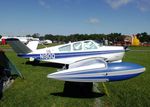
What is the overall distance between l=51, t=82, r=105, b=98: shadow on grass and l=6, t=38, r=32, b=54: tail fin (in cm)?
662

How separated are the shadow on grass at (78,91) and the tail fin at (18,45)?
662cm

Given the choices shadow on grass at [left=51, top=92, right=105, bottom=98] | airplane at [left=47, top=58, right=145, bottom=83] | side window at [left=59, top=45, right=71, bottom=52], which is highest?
side window at [left=59, top=45, right=71, bottom=52]

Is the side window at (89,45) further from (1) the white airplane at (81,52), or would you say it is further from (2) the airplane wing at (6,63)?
(2) the airplane wing at (6,63)

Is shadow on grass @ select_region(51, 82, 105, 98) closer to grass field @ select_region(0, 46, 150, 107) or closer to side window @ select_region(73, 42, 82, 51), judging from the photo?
grass field @ select_region(0, 46, 150, 107)

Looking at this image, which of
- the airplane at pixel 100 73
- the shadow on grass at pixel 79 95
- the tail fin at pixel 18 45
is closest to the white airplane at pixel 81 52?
the tail fin at pixel 18 45

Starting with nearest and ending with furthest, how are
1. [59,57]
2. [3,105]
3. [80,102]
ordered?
[3,105] → [80,102] → [59,57]

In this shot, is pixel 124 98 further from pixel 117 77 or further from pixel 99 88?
pixel 99 88

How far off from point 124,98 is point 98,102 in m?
0.87

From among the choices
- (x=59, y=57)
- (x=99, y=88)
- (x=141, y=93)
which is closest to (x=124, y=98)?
(x=141, y=93)

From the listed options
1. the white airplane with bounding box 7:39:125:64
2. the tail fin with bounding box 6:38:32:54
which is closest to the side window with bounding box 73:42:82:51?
the white airplane with bounding box 7:39:125:64

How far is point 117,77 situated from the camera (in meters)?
7.02

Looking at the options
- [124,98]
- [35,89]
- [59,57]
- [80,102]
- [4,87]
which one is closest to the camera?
[80,102]

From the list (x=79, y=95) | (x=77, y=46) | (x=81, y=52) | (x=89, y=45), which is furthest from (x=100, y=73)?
(x=77, y=46)

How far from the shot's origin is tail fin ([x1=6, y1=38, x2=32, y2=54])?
575 inches
